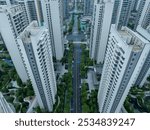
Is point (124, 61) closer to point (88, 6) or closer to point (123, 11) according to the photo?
point (123, 11)

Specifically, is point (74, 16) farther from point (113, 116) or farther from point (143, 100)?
point (113, 116)

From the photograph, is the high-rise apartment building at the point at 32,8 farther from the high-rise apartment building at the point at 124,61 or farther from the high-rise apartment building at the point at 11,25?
the high-rise apartment building at the point at 124,61

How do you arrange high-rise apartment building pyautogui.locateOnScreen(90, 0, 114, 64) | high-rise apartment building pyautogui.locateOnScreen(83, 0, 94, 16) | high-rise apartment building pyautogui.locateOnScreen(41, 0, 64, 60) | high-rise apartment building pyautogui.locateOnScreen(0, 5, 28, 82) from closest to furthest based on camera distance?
high-rise apartment building pyautogui.locateOnScreen(0, 5, 28, 82) < high-rise apartment building pyautogui.locateOnScreen(90, 0, 114, 64) < high-rise apartment building pyautogui.locateOnScreen(41, 0, 64, 60) < high-rise apartment building pyautogui.locateOnScreen(83, 0, 94, 16)

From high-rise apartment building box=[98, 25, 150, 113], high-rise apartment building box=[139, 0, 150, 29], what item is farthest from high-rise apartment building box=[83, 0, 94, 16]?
high-rise apartment building box=[98, 25, 150, 113]

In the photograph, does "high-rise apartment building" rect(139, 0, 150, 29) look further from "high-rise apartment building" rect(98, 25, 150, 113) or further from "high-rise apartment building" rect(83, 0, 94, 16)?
"high-rise apartment building" rect(98, 25, 150, 113)

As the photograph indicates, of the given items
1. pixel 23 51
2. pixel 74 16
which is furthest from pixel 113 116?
pixel 74 16

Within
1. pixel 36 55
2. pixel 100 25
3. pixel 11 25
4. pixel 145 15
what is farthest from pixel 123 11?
pixel 36 55
